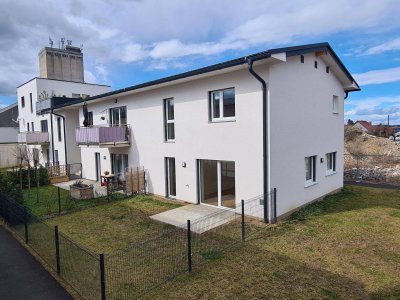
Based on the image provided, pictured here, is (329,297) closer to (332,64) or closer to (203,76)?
(203,76)

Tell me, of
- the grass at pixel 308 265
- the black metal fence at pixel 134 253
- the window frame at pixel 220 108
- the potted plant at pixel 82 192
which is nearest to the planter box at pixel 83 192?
the potted plant at pixel 82 192

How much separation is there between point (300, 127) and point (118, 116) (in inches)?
401

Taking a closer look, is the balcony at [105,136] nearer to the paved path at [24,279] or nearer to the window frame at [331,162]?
the paved path at [24,279]

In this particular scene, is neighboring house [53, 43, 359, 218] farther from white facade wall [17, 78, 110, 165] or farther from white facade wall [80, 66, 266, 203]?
white facade wall [17, 78, 110, 165]

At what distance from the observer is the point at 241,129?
10016 millimetres

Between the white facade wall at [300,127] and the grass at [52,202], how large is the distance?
790cm

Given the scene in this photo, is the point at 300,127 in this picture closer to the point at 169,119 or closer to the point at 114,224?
the point at 169,119

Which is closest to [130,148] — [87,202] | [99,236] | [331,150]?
[87,202]

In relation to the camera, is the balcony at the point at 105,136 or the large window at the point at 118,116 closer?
the balcony at the point at 105,136

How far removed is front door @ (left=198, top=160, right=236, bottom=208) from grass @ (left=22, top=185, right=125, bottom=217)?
14.7ft

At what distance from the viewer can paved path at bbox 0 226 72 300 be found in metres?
5.55

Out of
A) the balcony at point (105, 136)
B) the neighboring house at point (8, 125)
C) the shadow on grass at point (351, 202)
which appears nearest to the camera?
the shadow on grass at point (351, 202)

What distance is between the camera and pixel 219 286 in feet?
18.6

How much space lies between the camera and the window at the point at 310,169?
11.9 meters
